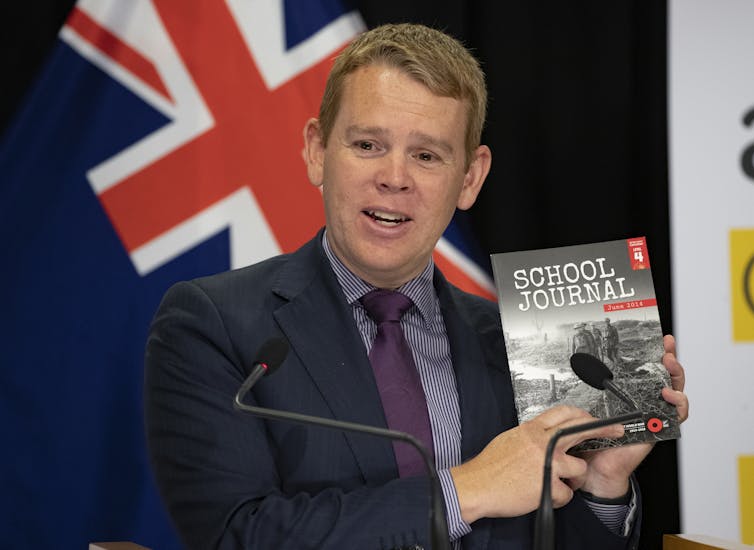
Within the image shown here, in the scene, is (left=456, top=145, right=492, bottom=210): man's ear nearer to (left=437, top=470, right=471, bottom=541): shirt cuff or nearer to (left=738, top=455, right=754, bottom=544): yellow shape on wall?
(left=437, top=470, right=471, bottom=541): shirt cuff

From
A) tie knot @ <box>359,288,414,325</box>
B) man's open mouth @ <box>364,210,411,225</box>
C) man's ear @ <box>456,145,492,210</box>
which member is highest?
man's ear @ <box>456,145,492,210</box>

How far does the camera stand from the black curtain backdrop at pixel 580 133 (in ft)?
10.5

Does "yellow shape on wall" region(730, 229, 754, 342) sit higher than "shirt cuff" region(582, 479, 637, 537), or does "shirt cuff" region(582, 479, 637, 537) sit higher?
"yellow shape on wall" region(730, 229, 754, 342)

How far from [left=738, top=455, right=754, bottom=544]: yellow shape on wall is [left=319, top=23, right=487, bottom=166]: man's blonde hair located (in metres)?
1.80

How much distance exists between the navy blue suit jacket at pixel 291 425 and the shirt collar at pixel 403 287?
30 mm

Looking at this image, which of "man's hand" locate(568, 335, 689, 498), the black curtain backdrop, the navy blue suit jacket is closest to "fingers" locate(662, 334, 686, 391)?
"man's hand" locate(568, 335, 689, 498)

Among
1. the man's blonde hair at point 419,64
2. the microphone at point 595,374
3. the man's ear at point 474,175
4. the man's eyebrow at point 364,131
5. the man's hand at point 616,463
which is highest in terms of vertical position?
the man's blonde hair at point 419,64

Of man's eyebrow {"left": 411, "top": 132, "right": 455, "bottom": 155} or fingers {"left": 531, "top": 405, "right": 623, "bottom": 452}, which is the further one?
man's eyebrow {"left": 411, "top": 132, "right": 455, "bottom": 155}

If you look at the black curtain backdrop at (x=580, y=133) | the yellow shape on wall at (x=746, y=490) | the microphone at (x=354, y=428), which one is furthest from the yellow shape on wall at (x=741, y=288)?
the microphone at (x=354, y=428)

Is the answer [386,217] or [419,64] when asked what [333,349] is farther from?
[419,64]

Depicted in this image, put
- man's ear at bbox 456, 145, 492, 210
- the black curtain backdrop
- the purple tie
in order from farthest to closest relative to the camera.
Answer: the black curtain backdrop < man's ear at bbox 456, 145, 492, 210 < the purple tie

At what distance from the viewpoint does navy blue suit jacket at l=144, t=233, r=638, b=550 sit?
160 cm

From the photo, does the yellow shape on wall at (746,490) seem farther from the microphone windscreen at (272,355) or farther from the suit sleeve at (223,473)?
the microphone windscreen at (272,355)

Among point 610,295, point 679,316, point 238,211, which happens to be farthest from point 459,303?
point 679,316
